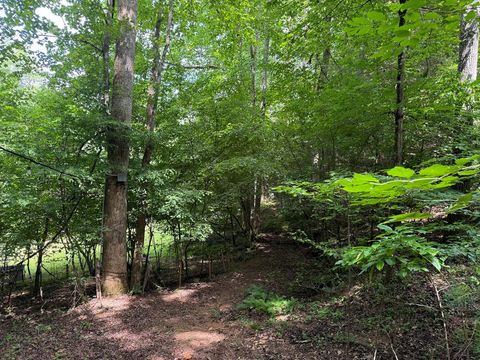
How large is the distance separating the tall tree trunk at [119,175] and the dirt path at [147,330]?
0.54m

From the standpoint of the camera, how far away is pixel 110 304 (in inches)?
223

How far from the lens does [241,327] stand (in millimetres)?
4566

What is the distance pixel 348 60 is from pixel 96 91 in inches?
187

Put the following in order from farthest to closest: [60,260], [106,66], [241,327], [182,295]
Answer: [60,260] → [182,295] → [106,66] → [241,327]

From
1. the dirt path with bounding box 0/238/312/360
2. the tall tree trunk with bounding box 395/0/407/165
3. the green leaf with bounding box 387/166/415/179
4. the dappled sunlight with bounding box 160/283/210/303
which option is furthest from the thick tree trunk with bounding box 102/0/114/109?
the green leaf with bounding box 387/166/415/179

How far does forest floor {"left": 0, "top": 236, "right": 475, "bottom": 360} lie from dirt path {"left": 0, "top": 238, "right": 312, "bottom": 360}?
2 cm

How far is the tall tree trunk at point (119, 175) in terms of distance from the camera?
19.4ft

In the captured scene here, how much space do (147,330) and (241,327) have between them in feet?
4.87

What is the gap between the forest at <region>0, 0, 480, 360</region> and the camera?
3.54 m

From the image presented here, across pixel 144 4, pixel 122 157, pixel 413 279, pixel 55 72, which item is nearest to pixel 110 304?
pixel 122 157

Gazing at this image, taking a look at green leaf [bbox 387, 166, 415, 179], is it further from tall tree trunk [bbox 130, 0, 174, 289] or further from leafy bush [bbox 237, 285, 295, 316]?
tall tree trunk [bbox 130, 0, 174, 289]

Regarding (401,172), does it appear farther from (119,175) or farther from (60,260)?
(60,260)

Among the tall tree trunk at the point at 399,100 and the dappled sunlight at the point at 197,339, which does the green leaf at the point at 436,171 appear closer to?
the tall tree trunk at the point at 399,100

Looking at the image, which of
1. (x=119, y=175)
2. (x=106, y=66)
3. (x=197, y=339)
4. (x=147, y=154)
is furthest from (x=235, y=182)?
(x=197, y=339)
